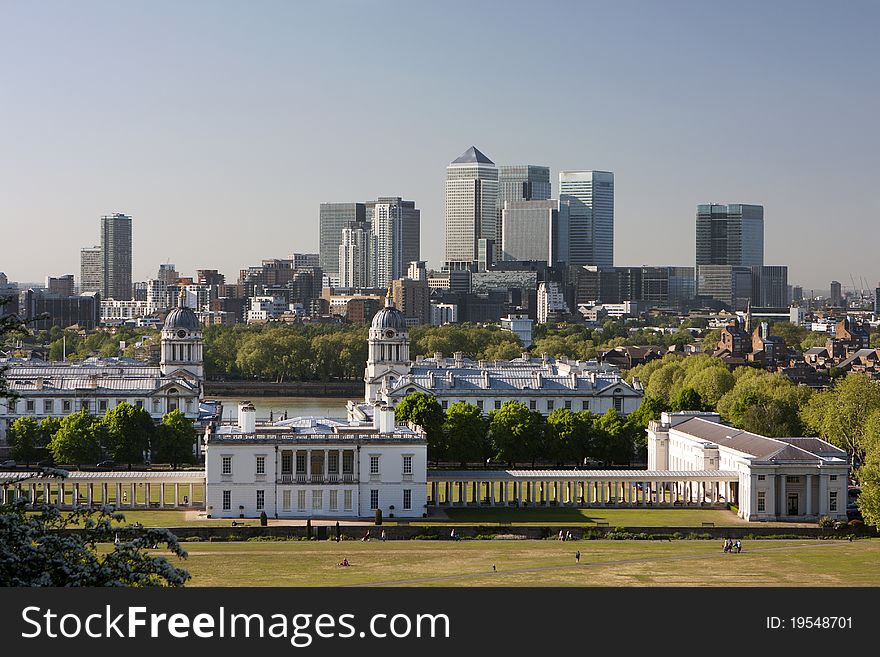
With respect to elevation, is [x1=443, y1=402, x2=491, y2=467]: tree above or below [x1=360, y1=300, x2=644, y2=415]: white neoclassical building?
below

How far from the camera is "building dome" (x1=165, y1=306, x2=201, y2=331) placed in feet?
338

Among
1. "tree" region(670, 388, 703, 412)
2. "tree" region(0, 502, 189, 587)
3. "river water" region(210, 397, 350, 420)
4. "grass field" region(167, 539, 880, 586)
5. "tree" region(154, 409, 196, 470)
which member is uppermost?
"tree" region(0, 502, 189, 587)

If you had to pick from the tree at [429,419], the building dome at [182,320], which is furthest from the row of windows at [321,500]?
the building dome at [182,320]

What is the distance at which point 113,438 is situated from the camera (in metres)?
79.2

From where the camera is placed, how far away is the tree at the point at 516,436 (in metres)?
80.1

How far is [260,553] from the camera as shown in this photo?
173 feet

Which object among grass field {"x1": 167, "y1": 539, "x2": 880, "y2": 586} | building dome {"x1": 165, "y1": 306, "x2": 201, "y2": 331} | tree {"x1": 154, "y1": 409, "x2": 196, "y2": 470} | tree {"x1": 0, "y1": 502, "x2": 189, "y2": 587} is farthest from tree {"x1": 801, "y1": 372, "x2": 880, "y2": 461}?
tree {"x1": 0, "y1": 502, "x2": 189, "y2": 587}

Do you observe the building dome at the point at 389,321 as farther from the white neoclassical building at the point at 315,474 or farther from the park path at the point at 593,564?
the park path at the point at 593,564

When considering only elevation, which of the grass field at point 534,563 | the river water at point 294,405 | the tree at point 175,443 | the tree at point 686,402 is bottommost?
the river water at point 294,405

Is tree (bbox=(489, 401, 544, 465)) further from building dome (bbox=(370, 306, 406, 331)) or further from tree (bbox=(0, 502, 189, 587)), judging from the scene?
tree (bbox=(0, 502, 189, 587))

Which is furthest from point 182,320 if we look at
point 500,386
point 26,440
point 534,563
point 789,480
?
point 534,563

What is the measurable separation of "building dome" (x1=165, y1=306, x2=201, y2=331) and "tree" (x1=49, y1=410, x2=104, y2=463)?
75.6 ft

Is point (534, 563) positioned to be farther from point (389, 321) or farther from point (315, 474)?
point (389, 321)

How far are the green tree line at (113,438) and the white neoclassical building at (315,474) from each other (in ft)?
52.1
